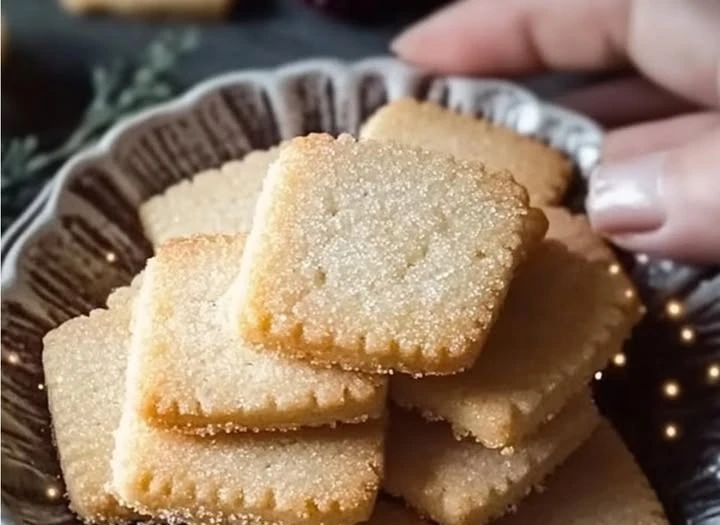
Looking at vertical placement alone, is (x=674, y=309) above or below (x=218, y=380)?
below

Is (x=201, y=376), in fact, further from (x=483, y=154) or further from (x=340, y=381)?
(x=483, y=154)

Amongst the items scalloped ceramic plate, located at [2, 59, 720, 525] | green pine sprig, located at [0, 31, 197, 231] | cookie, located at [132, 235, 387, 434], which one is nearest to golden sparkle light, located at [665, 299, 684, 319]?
scalloped ceramic plate, located at [2, 59, 720, 525]

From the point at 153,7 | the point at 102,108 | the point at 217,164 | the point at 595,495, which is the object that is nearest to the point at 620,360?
the point at 595,495

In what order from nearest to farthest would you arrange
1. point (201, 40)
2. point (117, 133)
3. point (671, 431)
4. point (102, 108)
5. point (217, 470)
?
point (217, 470), point (671, 431), point (117, 133), point (102, 108), point (201, 40)

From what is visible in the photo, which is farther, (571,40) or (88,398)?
(571,40)

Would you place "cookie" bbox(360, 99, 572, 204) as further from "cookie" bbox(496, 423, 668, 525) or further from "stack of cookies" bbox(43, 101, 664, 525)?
"cookie" bbox(496, 423, 668, 525)

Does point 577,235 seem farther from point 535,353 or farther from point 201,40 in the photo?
point 201,40
